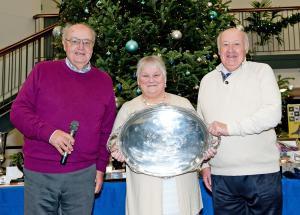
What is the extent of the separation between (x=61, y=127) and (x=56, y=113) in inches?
2.6

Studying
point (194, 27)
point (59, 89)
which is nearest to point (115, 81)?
point (194, 27)

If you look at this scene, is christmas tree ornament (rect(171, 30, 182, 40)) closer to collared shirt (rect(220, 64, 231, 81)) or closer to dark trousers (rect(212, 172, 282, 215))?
collared shirt (rect(220, 64, 231, 81))

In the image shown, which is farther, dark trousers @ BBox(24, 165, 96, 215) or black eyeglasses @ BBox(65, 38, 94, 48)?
black eyeglasses @ BBox(65, 38, 94, 48)

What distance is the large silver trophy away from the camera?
1458 mm

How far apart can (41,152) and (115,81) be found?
4.33ft

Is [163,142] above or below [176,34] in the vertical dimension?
below

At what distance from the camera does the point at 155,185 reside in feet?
5.13

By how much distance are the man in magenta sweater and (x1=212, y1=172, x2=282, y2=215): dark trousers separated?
620 millimetres

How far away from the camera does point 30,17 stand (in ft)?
22.9

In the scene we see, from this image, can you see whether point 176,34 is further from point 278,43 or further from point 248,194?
point 278,43

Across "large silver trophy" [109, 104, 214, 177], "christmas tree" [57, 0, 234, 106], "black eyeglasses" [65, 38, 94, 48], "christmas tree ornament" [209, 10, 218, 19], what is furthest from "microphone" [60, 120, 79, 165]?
"christmas tree ornament" [209, 10, 218, 19]

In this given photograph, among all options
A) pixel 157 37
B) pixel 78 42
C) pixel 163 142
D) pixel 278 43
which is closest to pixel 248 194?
pixel 163 142

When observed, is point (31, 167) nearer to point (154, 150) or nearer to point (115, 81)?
point (154, 150)

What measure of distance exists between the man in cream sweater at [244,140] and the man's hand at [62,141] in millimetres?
651
